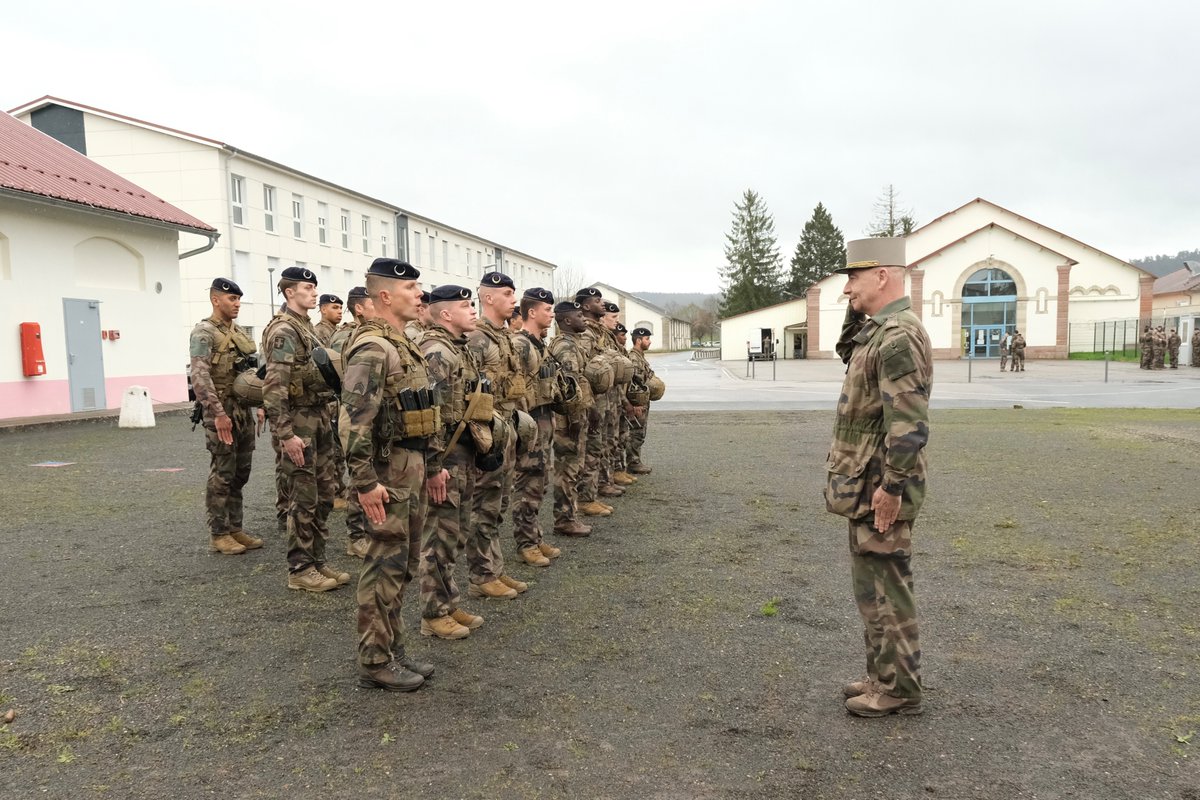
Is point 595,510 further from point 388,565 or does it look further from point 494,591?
point 388,565

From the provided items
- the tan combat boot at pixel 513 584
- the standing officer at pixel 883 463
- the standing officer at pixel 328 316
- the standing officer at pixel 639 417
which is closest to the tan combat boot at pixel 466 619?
the tan combat boot at pixel 513 584

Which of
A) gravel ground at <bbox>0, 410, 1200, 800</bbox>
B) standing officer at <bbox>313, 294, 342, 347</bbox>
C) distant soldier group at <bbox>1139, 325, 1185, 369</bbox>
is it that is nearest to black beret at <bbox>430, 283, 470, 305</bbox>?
gravel ground at <bbox>0, 410, 1200, 800</bbox>

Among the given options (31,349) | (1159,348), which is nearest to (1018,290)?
(1159,348)

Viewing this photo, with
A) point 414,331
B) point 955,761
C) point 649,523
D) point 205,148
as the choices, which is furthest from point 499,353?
point 205,148

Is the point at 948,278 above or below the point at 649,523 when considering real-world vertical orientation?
above

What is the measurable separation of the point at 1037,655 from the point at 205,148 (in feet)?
115

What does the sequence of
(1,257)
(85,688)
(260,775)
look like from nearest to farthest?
(260,775), (85,688), (1,257)

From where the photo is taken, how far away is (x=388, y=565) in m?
3.86

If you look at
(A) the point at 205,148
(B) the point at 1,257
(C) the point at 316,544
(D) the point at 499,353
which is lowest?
(C) the point at 316,544

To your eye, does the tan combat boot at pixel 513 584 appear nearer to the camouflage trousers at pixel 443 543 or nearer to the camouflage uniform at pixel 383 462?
the camouflage trousers at pixel 443 543

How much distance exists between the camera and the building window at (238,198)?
107ft

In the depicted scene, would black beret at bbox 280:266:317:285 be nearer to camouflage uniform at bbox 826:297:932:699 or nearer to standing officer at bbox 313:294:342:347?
standing officer at bbox 313:294:342:347

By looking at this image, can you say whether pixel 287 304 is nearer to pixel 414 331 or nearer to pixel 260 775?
pixel 414 331

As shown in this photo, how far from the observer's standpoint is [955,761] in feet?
10.3
